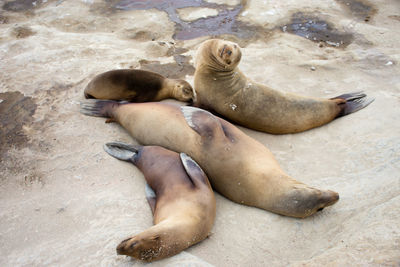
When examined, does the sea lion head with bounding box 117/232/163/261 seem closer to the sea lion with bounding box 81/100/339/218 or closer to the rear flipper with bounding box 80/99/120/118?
the sea lion with bounding box 81/100/339/218

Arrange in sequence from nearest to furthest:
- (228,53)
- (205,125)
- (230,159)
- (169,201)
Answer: (169,201) → (230,159) → (205,125) → (228,53)

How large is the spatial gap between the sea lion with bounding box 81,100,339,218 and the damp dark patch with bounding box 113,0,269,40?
291 cm

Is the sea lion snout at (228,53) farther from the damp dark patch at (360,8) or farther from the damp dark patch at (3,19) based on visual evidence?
the damp dark patch at (3,19)

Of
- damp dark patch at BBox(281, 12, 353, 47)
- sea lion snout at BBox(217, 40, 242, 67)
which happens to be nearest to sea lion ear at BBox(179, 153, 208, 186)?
sea lion snout at BBox(217, 40, 242, 67)

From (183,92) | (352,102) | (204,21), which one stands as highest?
(204,21)

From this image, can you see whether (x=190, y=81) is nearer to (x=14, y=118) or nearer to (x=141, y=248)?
(x=14, y=118)

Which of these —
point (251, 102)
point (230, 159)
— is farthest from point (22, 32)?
point (230, 159)

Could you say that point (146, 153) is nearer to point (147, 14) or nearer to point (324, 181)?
point (324, 181)

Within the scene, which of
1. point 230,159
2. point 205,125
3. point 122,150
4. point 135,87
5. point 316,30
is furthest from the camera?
point 316,30

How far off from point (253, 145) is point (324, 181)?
0.76m

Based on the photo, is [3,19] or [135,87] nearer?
[135,87]

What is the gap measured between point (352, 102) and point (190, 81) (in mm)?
2183

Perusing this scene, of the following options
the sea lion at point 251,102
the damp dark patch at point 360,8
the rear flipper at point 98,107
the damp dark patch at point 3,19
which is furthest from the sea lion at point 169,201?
the damp dark patch at point 360,8

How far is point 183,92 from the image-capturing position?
454cm
